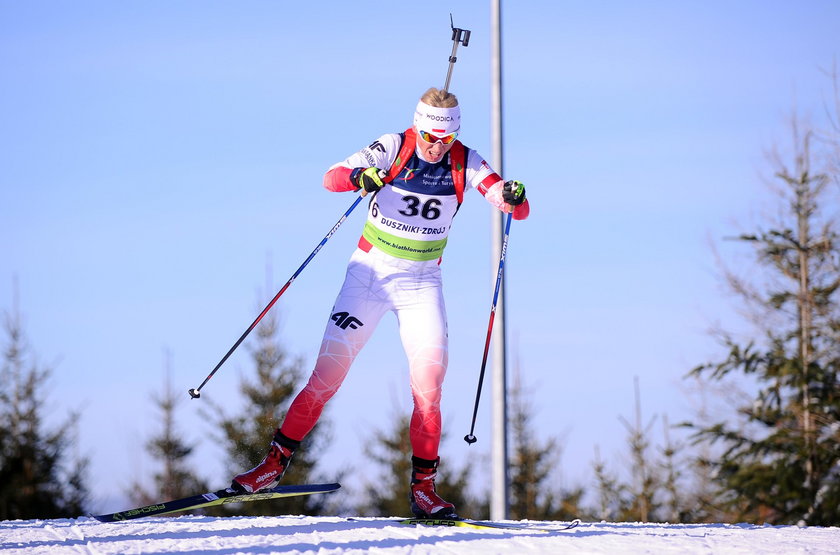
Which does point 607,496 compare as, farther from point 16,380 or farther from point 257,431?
point 16,380

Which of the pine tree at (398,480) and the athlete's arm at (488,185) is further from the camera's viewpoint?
the pine tree at (398,480)

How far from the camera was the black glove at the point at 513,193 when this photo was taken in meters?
6.36

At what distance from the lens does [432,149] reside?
631 cm

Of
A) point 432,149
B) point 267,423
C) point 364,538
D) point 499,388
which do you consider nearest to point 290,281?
point 432,149

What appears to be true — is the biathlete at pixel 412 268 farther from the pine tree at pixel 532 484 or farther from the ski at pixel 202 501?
the pine tree at pixel 532 484

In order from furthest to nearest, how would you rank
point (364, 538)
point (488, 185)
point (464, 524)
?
point (488, 185)
point (464, 524)
point (364, 538)

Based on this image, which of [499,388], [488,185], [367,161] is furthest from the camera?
[499,388]

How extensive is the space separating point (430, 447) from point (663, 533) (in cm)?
162

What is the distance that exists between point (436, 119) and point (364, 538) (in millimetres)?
2606

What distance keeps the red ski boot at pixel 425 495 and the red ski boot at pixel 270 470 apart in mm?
849

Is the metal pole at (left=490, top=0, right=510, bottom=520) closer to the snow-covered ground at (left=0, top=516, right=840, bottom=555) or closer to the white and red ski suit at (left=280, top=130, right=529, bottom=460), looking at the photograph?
the snow-covered ground at (left=0, top=516, right=840, bottom=555)

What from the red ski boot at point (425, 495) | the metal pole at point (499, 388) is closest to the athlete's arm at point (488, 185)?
the red ski boot at point (425, 495)

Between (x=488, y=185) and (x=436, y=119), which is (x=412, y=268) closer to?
(x=488, y=185)

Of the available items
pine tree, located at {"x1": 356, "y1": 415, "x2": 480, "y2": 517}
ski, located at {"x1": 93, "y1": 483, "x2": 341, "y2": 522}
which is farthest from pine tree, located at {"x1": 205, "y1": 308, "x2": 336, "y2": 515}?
ski, located at {"x1": 93, "y1": 483, "x2": 341, "y2": 522}
